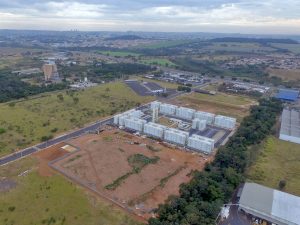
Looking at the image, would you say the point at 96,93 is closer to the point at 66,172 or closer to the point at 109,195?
the point at 66,172

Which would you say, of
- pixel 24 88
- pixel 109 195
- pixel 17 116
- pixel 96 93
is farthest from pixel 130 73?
pixel 109 195

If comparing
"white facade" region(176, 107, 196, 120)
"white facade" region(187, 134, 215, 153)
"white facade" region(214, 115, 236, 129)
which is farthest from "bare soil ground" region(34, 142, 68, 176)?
"white facade" region(214, 115, 236, 129)

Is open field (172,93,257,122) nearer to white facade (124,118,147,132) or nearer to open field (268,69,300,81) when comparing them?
white facade (124,118,147,132)

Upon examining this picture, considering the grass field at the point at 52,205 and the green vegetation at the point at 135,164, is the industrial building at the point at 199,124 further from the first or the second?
the grass field at the point at 52,205

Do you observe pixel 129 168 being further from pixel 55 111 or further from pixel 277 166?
pixel 55 111

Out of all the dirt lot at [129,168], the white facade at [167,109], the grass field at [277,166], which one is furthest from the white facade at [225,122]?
the dirt lot at [129,168]

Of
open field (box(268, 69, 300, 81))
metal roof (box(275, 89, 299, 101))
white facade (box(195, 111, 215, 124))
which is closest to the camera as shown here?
white facade (box(195, 111, 215, 124))
